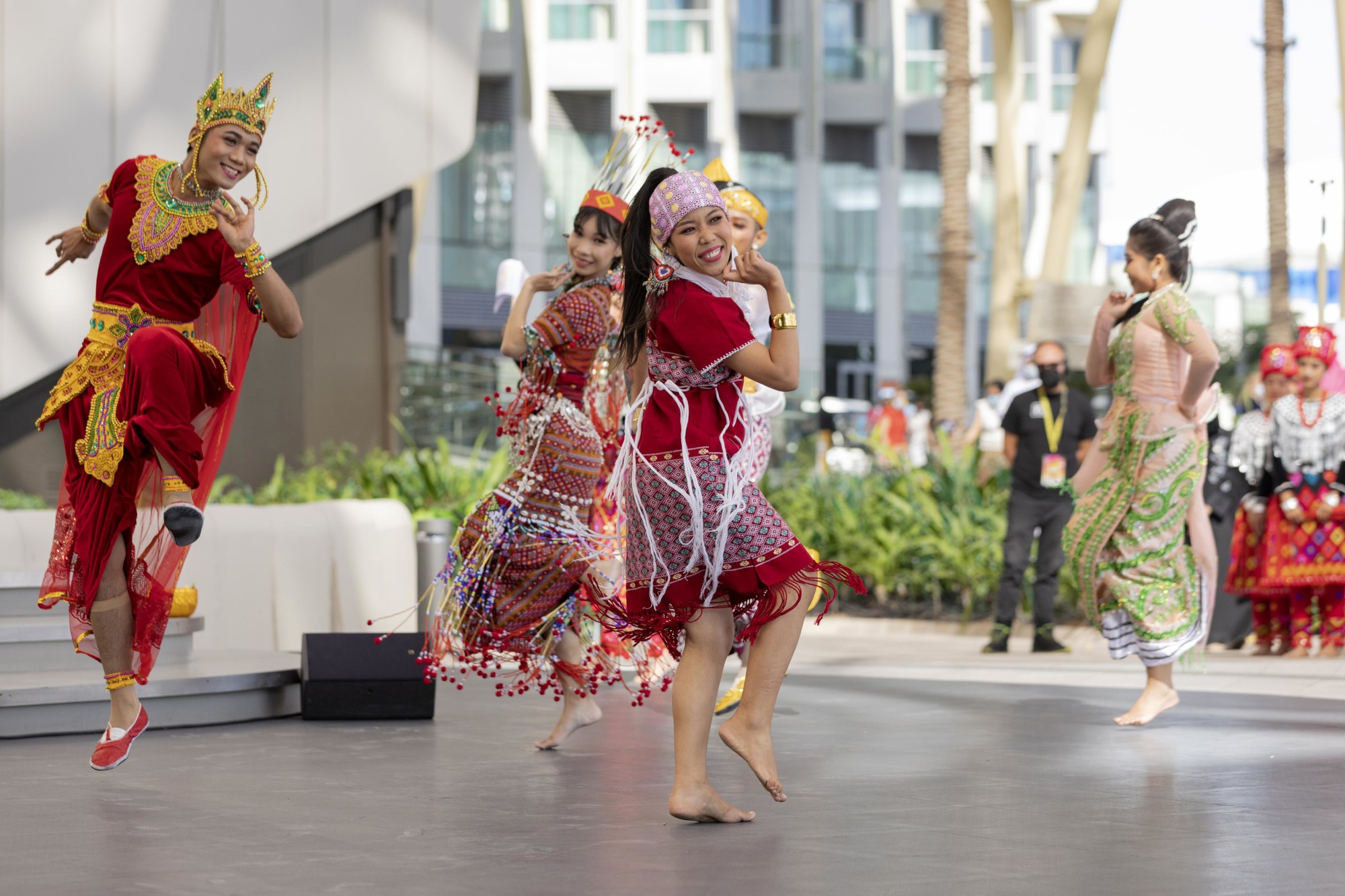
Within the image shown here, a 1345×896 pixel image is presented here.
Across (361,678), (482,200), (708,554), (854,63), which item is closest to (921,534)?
(361,678)

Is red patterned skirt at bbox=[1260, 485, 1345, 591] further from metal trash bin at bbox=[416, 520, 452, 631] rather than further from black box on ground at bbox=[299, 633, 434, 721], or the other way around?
black box on ground at bbox=[299, 633, 434, 721]

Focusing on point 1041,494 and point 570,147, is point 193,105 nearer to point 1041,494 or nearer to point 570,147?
point 1041,494

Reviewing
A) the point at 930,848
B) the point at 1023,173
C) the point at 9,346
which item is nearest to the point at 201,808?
the point at 930,848

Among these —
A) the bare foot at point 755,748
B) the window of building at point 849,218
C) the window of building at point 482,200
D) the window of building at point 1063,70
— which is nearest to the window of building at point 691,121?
the window of building at point 849,218

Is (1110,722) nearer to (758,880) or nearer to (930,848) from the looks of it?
(930,848)

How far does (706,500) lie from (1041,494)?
6687 millimetres

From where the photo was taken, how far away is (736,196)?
265 inches

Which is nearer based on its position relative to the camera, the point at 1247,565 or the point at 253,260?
the point at 253,260

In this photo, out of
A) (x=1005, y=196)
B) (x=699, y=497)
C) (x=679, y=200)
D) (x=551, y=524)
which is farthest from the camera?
(x=1005, y=196)

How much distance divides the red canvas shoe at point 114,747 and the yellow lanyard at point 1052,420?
22.9 ft

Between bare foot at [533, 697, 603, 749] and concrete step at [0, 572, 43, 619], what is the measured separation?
263 cm

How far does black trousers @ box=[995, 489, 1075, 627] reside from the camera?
10.5 meters

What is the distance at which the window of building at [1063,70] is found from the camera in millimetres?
46188

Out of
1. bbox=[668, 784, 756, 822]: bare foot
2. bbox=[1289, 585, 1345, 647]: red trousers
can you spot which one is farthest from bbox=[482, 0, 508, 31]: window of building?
bbox=[668, 784, 756, 822]: bare foot
